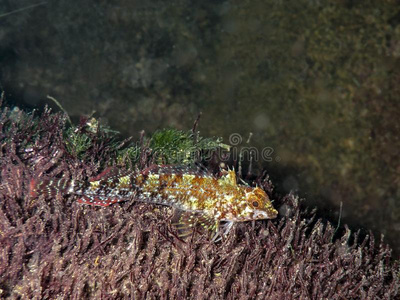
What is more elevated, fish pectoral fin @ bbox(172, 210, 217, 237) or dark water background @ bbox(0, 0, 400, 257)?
dark water background @ bbox(0, 0, 400, 257)

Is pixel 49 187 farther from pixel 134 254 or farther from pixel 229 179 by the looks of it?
pixel 229 179

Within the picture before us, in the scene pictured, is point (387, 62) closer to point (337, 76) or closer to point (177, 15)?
point (337, 76)

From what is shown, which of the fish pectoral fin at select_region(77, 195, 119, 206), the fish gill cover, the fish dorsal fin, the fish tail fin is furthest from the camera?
the fish dorsal fin

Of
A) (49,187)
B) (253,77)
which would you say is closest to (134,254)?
(49,187)

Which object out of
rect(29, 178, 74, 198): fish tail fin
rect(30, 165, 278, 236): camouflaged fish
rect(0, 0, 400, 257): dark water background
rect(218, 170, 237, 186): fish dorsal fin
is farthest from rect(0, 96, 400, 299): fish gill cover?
rect(0, 0, 400, 257): dark water background

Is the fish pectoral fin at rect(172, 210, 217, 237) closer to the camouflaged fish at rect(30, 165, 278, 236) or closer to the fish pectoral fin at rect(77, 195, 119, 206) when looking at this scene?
the camouflaged fish at rect(30, 165, 278, 236)

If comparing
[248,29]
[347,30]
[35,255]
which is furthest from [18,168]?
[347,30]
